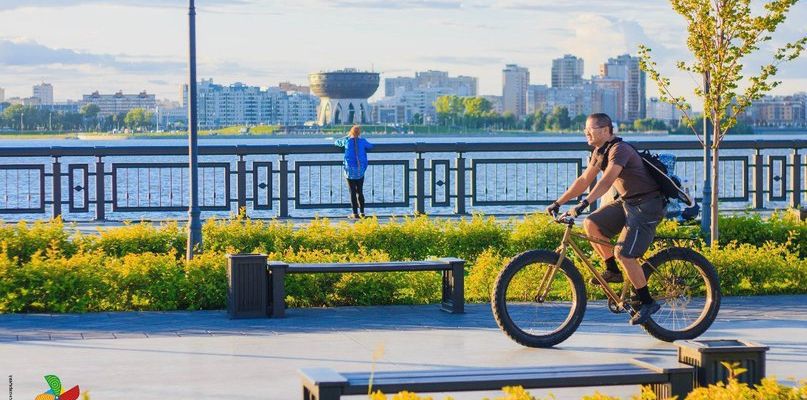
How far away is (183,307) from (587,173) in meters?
4.38

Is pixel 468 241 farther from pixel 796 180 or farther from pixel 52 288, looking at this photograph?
pixel 796 180

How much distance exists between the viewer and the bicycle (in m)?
10.1

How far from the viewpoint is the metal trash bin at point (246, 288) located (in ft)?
38.2

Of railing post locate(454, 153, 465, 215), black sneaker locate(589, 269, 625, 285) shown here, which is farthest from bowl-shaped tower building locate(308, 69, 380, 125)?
black sneaker locate(589, 269, 625, 285)

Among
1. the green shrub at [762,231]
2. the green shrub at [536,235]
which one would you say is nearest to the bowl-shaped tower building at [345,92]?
the green shrub at [762,231]

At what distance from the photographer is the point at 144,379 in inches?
340

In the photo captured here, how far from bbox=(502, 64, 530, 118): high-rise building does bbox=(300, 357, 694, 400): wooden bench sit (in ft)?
578

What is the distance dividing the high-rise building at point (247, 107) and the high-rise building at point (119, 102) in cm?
639

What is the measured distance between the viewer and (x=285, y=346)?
10.1 meters

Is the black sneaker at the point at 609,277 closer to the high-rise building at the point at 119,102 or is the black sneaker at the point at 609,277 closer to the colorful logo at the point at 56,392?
the colorful logo at the point at 56,392

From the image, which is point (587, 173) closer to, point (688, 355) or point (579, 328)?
point (579, 328)

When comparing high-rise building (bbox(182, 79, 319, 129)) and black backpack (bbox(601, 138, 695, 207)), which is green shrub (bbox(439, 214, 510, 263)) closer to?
black backpack (bbox(601, 138, 695, 207))

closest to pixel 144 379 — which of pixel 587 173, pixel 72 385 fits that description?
pixel 72 385

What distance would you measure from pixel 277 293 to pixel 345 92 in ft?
549
